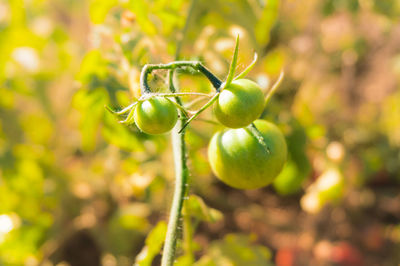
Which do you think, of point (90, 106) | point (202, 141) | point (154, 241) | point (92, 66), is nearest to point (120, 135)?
point (90, 106)

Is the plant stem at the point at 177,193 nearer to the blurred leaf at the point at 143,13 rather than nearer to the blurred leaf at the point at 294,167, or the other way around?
the blurred leaf at the point at 143,13

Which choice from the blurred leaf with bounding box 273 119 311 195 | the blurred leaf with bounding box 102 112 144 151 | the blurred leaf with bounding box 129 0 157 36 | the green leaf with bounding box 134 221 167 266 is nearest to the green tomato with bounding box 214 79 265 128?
the green leaf with bounding box 134 221 167 266

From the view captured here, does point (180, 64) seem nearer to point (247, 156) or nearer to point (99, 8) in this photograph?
point (247, 156)

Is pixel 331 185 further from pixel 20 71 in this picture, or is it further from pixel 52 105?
pixel 20 71

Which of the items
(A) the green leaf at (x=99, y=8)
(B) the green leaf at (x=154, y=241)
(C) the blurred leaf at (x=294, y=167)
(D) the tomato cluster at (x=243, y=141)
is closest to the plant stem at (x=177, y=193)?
Answer: (D) the tomato cluster at (x=243, y=141)

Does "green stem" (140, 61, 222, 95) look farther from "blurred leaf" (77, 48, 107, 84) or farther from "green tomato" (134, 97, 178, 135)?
"blurred leaf" (77, 48, 107, 84)

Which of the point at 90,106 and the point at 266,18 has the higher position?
the point at 266,18
